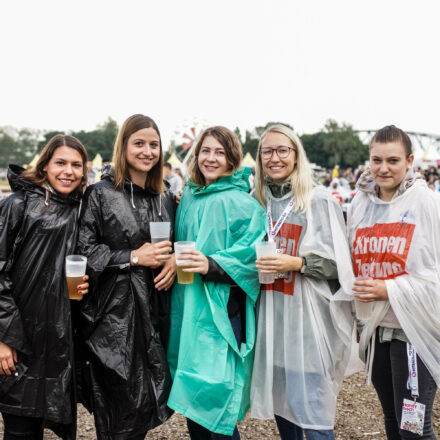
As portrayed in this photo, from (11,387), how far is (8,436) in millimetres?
352

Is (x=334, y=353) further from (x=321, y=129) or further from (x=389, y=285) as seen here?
(x=321, y=129)

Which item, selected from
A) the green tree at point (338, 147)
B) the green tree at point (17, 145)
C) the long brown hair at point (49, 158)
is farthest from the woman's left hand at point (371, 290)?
the green tree at point (17, 145)

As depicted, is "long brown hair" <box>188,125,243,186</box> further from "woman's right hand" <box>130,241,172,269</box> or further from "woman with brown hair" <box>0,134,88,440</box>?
"woman with brown hair" <box>0,134,88,440</box>

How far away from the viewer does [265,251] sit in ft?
7.73

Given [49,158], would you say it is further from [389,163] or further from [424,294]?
[424,294]

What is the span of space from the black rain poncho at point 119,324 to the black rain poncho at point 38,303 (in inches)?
5.7

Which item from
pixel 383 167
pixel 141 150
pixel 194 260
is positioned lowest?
pixel 194 260

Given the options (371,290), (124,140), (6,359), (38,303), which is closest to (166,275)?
(38,303)

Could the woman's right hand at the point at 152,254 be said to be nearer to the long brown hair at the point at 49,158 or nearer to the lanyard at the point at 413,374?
the long brown hair at the point at 49,158

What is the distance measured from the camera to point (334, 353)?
251 cm

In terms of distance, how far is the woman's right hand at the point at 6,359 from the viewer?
2.31 m

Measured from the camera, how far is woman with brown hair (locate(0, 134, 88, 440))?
7.60 ft

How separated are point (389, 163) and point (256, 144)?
64369 millimetres

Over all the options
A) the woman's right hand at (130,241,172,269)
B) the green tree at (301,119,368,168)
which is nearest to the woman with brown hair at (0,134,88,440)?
the woman's right hand at (130,241,172,269)
